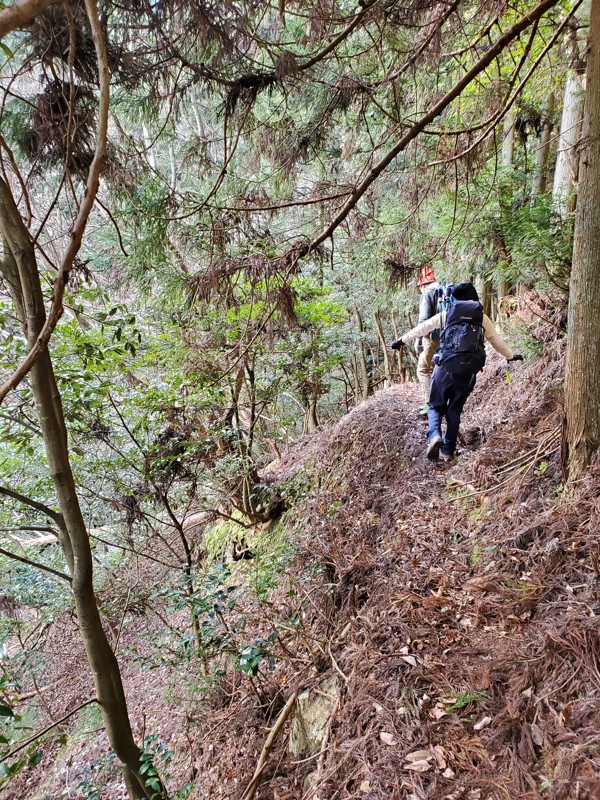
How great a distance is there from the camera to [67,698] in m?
6.07

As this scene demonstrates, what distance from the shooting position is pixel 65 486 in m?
2.06

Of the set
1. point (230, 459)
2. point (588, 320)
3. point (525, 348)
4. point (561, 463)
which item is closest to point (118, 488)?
point (230, 459)

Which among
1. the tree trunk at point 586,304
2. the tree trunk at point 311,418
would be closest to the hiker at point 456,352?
the tree trunk at point 586,304

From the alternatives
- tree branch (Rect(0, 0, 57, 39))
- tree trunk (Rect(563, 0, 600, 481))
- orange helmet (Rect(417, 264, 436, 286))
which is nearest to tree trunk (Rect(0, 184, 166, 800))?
tree branch (Rect(0, 0, 57, 39))

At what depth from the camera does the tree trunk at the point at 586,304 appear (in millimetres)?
2738

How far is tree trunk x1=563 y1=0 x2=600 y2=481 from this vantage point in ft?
8.98

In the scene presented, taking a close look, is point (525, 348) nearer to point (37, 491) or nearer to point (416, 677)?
point (416, 677)

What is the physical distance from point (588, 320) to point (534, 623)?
2.00m

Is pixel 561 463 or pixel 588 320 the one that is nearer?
pixel 588 320

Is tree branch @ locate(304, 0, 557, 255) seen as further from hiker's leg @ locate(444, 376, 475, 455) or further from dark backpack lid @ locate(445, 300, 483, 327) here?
hiker's leg @ locate(444, 376, 475, 455)

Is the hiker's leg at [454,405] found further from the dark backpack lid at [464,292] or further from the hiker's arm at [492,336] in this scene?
the dark backpack lid at [464,292]

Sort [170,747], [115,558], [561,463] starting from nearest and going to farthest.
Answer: [561,463], [170,747], [115,558]

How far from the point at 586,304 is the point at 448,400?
5.51 feet

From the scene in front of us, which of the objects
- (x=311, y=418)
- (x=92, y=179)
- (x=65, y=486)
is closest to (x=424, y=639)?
(x=65, y=486)
